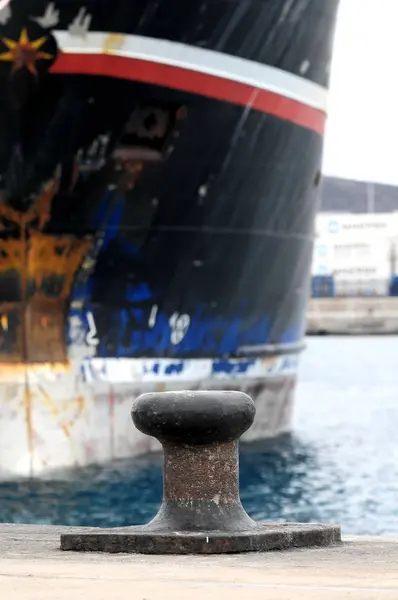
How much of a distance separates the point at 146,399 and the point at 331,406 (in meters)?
25.0

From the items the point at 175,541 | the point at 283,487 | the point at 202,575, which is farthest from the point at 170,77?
the point at 202,575

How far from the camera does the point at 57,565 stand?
4652mm

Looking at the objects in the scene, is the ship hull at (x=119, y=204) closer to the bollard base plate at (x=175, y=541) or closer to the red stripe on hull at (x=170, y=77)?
the red stripe on hull at (x=170, y=77)

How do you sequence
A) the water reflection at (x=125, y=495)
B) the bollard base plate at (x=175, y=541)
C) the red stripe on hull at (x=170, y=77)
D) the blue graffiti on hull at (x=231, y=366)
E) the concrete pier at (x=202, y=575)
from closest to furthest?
the concrete pier at (x=202, y=575) → the bollard base plate at (x=175, y=541) → the water reflection at (x=125, y=495) → the red stripe on hull at (x=170, y=77) → the blue graffiti on hull at (x=231, y=366)

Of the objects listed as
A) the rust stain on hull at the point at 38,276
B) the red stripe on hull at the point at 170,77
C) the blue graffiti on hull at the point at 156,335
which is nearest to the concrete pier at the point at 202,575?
the rust stain on hull at the point at 38,276

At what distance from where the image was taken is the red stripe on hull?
1373 cm

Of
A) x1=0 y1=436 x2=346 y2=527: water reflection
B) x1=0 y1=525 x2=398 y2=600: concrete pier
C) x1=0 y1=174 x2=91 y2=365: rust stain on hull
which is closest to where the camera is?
x1=0 y1=525 x2=398 y2=600: concrete pier

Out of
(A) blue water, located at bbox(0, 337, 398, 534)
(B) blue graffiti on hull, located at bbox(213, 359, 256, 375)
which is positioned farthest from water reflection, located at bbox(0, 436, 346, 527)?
(B) blue graffiti on hull, located at bbox(213, 359, 256, 375)

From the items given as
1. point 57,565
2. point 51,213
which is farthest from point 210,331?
point 57,565

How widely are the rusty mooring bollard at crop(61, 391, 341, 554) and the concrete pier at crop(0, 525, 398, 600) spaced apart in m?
0.12

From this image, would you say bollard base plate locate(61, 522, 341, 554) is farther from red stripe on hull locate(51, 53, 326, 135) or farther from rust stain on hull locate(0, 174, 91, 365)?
red stripe on hull locate(51, 53, 326, 135)

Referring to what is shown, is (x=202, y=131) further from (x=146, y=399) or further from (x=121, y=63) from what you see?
(x=146, y=399)

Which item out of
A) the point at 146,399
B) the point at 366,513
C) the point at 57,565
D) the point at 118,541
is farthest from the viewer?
the point at 366,513

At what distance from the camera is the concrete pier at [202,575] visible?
392 centimetres
